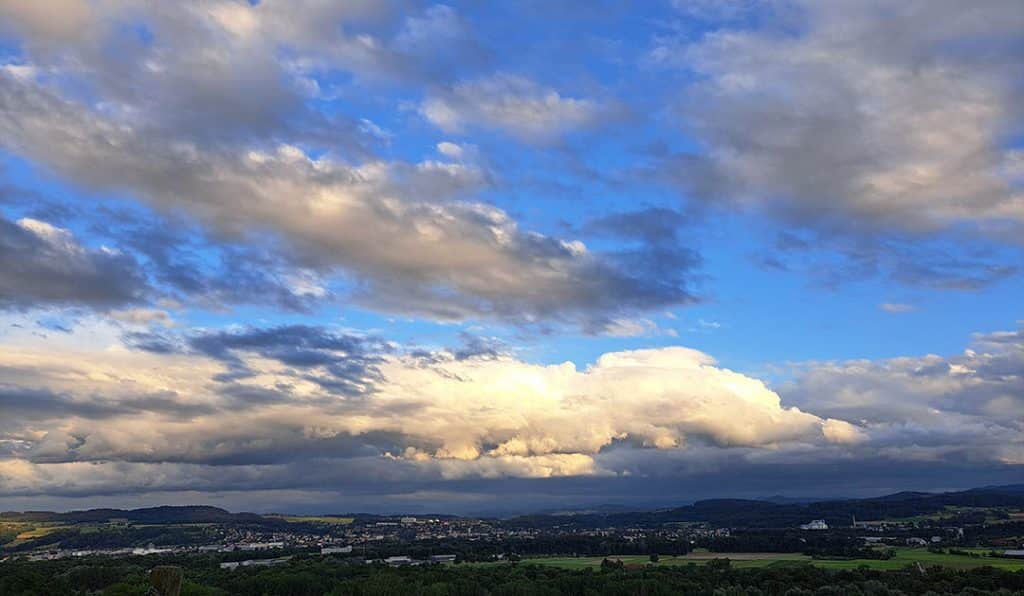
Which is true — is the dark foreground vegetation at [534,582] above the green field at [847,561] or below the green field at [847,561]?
Result: above

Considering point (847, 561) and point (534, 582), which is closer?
point (534, 582)

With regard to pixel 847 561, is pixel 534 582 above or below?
above

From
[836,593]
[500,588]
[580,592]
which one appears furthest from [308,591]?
[836,593]

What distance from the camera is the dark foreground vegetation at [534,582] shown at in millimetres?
87562

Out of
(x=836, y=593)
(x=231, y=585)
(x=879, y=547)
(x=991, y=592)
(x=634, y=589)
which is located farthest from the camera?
(x=879, y=547)

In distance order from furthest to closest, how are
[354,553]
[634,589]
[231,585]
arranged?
[354,553], [231,585], [634,589]

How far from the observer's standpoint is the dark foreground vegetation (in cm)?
8756

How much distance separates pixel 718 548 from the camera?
185625mm

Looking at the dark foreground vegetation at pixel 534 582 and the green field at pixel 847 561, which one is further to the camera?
the green field at pixel 847 561

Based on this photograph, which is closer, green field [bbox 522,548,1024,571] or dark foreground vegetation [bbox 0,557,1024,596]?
dark foreground vegetation [bbox 0,557,1024,596]

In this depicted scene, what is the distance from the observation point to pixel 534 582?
340 ft

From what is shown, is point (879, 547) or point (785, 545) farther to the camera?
point (785, 545)

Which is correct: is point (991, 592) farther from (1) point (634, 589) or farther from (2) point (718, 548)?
(2) point (718, 548)

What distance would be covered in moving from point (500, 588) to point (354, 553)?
9899 centimetres
